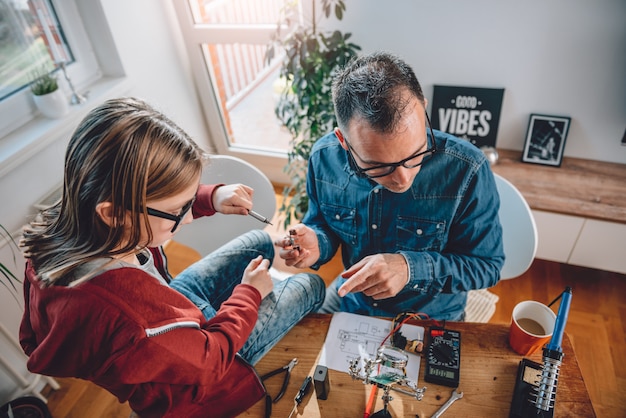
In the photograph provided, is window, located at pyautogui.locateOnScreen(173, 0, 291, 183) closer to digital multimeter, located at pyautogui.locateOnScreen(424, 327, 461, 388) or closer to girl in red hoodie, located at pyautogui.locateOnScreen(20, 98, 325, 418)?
girl in red hoodie, located at pyautogui.locateOnScreen(20, 98, 325, 418)

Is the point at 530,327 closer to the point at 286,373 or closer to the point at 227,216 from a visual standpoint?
the point at 286,373

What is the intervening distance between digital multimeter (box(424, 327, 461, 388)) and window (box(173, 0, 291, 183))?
1.88 m

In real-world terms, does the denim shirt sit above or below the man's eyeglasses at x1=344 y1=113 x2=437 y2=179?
below

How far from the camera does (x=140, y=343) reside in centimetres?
84

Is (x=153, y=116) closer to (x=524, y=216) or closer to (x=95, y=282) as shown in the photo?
(x=95, y=282)

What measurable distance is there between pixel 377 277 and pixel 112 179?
0.67 m

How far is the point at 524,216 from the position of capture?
4.61 feet

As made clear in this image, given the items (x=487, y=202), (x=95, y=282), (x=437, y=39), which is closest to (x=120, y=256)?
(x=95, y=282)

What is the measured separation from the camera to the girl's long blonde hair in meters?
0.86

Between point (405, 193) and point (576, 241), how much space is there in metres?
1.40

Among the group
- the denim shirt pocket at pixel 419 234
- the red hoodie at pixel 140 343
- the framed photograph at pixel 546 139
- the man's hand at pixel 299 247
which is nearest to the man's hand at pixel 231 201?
the man's hand at pixel 299 247

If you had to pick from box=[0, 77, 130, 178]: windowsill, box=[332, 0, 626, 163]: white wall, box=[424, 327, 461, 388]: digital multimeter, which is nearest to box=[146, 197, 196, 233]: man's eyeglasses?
box=[424, 327, 461, 388]: digital multimeter

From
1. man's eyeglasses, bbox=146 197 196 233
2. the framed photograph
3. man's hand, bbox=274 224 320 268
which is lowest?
the framed photograph

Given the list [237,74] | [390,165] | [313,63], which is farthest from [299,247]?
[237,74]
